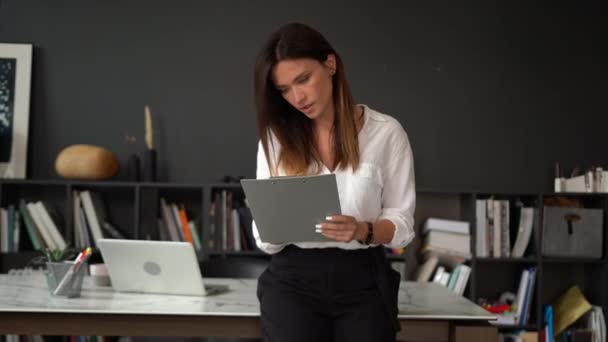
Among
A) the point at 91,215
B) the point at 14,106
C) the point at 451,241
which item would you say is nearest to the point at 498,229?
the point at 451,241

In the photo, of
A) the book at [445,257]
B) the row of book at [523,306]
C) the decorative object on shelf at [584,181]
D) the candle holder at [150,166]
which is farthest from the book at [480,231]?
the candle holder at [150,166]

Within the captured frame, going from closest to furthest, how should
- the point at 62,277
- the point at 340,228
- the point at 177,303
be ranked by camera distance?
1. the point at 340,228
2. the point at 177,303
3. the point at 62,277

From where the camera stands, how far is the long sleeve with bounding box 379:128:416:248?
6.40 feet

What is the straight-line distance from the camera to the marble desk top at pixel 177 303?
2.05 m

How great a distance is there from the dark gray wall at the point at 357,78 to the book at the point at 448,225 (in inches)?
9.8

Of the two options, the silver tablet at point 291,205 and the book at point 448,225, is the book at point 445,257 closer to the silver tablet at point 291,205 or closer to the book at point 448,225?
the book at point 448,225

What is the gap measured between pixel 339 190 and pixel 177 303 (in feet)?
2.17

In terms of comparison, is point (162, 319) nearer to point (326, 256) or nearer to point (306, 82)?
point (326, 256)

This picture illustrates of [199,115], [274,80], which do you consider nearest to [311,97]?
[274,80]

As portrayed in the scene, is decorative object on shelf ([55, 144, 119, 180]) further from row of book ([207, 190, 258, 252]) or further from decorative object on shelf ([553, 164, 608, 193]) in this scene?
decorative object on shelf ([553, 164, 608, 193])

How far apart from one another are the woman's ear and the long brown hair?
11 millimetres

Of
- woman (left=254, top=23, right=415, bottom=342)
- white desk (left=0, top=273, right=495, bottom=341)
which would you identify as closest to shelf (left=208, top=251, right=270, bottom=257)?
white desk (left=0, top=273, right=495, bottom=341)

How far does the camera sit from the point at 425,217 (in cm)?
439

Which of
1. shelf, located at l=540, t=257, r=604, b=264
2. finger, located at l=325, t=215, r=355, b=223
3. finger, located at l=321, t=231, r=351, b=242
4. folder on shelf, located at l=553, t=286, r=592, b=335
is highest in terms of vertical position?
finger, located at l=325, t=215, r=355, b=223
